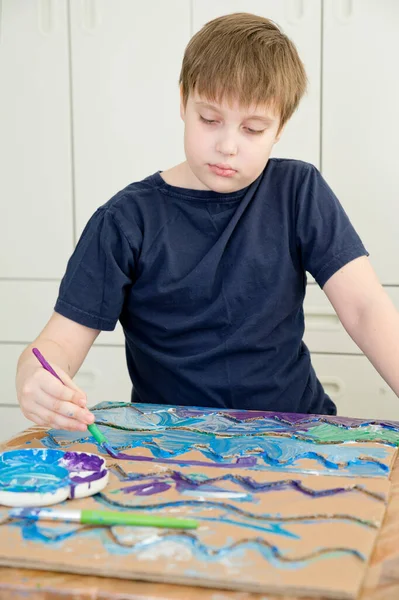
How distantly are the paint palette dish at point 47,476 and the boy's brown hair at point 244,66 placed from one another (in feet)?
1.76

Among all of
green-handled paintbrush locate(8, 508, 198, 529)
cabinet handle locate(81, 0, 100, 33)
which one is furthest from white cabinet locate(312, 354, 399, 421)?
green-handled paintbrush locate(8, 508, 198, 529)

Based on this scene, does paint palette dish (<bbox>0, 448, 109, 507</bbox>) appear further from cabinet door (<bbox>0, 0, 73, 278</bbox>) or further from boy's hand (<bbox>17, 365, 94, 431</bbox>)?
cabinet door (<bbox>0, 0, 73, 278</bbox>)

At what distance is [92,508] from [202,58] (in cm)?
67

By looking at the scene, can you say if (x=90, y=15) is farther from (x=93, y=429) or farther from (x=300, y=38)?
(x=93, y=429)

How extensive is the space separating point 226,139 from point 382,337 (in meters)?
0.36

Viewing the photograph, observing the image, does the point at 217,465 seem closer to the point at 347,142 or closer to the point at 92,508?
the point at 92,508

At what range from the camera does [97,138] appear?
2365 millimetres

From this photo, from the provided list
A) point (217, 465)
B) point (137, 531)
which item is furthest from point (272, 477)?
point (137, 531)

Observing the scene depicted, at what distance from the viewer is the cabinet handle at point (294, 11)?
2.17 meters

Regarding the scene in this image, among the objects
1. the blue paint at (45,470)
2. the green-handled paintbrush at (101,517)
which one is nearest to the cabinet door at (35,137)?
the blue paint at (45,470)

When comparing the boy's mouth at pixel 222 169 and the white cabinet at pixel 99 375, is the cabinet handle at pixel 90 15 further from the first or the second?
the boy's mouth at pixel 222 169

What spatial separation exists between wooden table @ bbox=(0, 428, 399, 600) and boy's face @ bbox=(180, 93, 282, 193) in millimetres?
639


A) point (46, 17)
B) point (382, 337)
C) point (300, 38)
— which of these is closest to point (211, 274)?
point (382, 337)

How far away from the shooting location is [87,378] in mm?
2445
